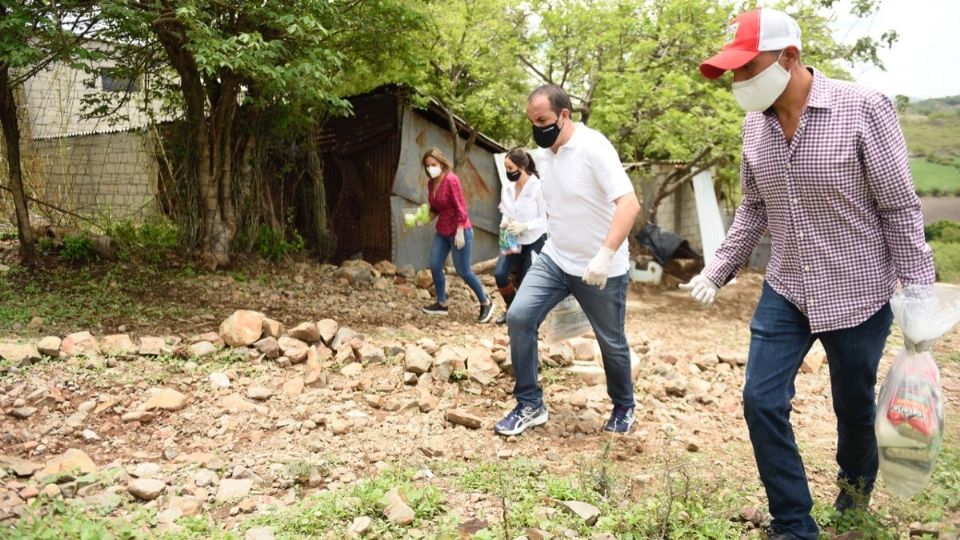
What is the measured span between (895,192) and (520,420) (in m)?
2.24

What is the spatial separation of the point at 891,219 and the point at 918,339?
402 millimetres

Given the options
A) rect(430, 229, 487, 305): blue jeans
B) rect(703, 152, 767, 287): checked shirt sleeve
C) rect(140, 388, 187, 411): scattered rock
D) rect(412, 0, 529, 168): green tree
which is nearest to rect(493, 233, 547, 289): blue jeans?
rect(430, 229, 487, 305): blue jeans

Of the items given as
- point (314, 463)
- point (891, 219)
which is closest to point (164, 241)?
point (314, 463)

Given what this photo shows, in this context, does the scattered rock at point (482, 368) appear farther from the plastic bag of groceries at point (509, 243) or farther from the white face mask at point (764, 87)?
the white face mask at point (764, 87)

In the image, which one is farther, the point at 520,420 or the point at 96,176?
the point at 96,176

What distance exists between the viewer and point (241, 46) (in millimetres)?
5734

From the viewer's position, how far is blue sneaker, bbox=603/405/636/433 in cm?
407

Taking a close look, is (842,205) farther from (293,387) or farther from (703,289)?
(293,387)

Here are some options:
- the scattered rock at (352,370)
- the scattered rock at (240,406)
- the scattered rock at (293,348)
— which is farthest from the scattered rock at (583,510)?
the scattered rock at (293,348)

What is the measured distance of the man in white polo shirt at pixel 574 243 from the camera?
12.1ft

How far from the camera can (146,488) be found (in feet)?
10.1

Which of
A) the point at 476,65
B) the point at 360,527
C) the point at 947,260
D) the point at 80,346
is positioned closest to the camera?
the point at 360,527

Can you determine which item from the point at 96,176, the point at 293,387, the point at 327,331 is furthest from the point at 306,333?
the point at 96,176

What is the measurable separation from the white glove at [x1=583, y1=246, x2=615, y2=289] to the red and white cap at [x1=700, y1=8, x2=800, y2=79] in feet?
4.03
